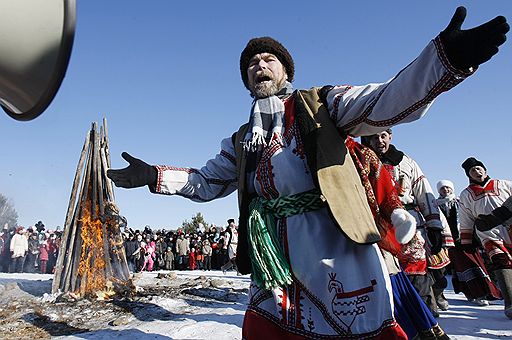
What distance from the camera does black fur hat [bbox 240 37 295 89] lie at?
280cm

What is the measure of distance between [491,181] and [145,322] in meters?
4.51

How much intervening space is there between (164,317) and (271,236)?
12.2 feet

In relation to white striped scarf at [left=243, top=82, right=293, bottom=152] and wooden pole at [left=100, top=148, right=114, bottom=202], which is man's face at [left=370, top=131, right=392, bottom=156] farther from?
wooden pole at [left=100, top=148, right=114, bottom=202]

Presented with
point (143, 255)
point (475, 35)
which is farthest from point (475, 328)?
point (143, 255)

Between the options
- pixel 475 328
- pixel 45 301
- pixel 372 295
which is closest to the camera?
pixel 372 295

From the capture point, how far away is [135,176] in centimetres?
246

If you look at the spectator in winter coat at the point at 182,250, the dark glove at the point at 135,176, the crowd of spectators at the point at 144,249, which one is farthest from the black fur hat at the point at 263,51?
the spectator in winter coat at the point at 182,250

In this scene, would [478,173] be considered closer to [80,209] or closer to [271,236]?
[271,236]

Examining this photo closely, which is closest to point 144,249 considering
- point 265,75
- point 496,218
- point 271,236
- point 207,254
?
point 207,254

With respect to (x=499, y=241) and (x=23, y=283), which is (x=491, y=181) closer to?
Result: (x=499, y=241)

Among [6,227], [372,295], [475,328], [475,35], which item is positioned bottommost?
[475,328]

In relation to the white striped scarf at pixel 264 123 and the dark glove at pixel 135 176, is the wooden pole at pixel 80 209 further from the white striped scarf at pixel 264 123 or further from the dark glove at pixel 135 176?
the white striped scarf at pixel 264 123

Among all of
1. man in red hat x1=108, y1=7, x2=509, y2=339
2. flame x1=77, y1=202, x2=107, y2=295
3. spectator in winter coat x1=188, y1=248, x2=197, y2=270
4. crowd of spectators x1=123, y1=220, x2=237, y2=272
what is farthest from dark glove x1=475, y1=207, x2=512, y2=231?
spectator in winter coat x1=188, y1=248, x2=197, y2=270

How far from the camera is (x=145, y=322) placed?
16.5 ft
